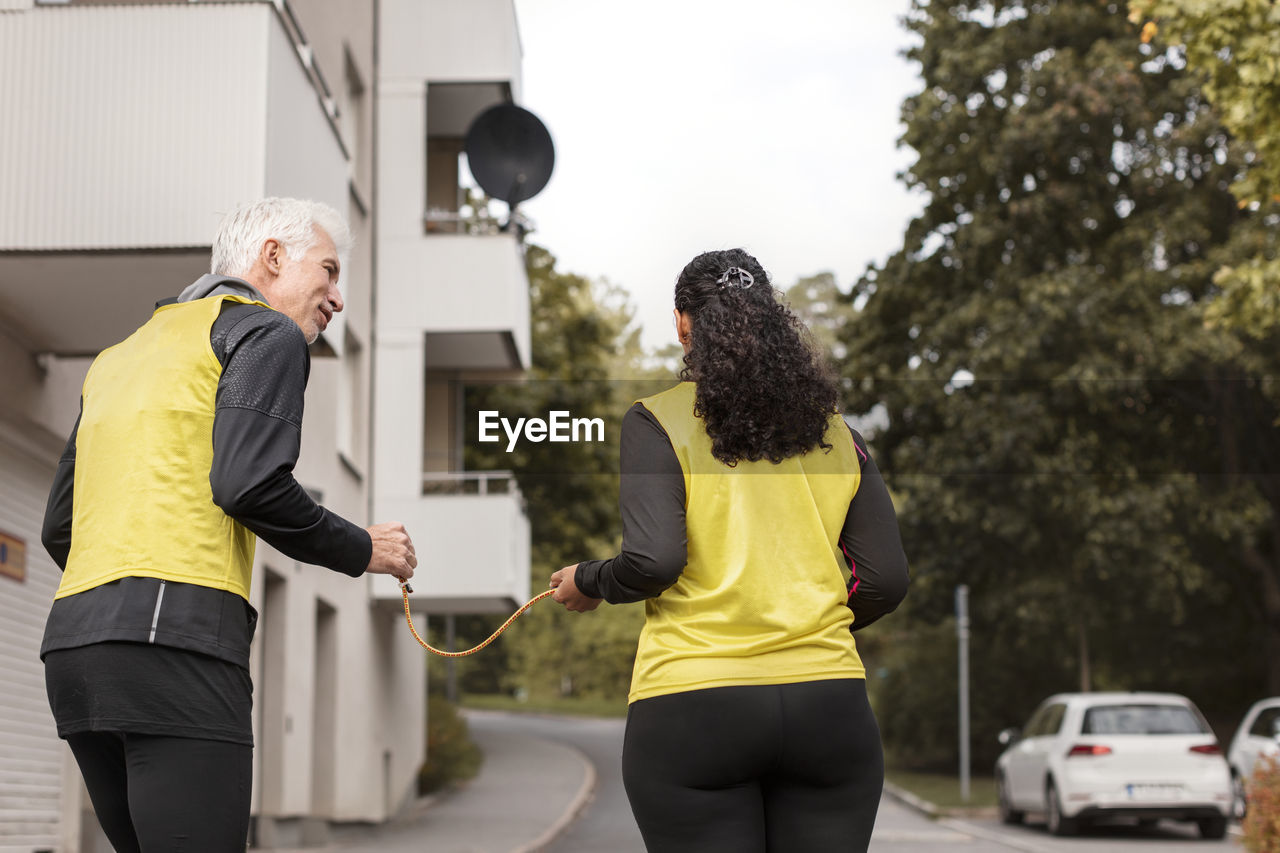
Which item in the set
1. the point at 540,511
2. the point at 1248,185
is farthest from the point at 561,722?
the point at 1248,185

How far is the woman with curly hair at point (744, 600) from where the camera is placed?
9.45 feet

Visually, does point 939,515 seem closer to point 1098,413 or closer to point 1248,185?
point 1098,413

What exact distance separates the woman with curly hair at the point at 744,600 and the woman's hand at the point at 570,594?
17 centimetres

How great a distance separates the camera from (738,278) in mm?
3117

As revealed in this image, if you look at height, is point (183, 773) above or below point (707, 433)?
below

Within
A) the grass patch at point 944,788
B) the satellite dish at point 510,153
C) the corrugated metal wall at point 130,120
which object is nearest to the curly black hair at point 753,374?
the corrugated metal wall at point 130,120

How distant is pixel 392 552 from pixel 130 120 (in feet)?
21.0

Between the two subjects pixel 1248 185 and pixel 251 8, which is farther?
pixel 1248 185

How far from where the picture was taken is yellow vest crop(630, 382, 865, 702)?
114 inches

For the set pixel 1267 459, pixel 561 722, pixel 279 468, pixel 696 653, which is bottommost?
pixel 561 722

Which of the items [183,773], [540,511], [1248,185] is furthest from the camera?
[540,511]

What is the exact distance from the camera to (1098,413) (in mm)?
25672

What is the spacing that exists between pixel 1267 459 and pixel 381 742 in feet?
50.8

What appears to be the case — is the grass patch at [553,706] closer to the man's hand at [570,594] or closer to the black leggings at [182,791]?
the man's hand at [570,594]
